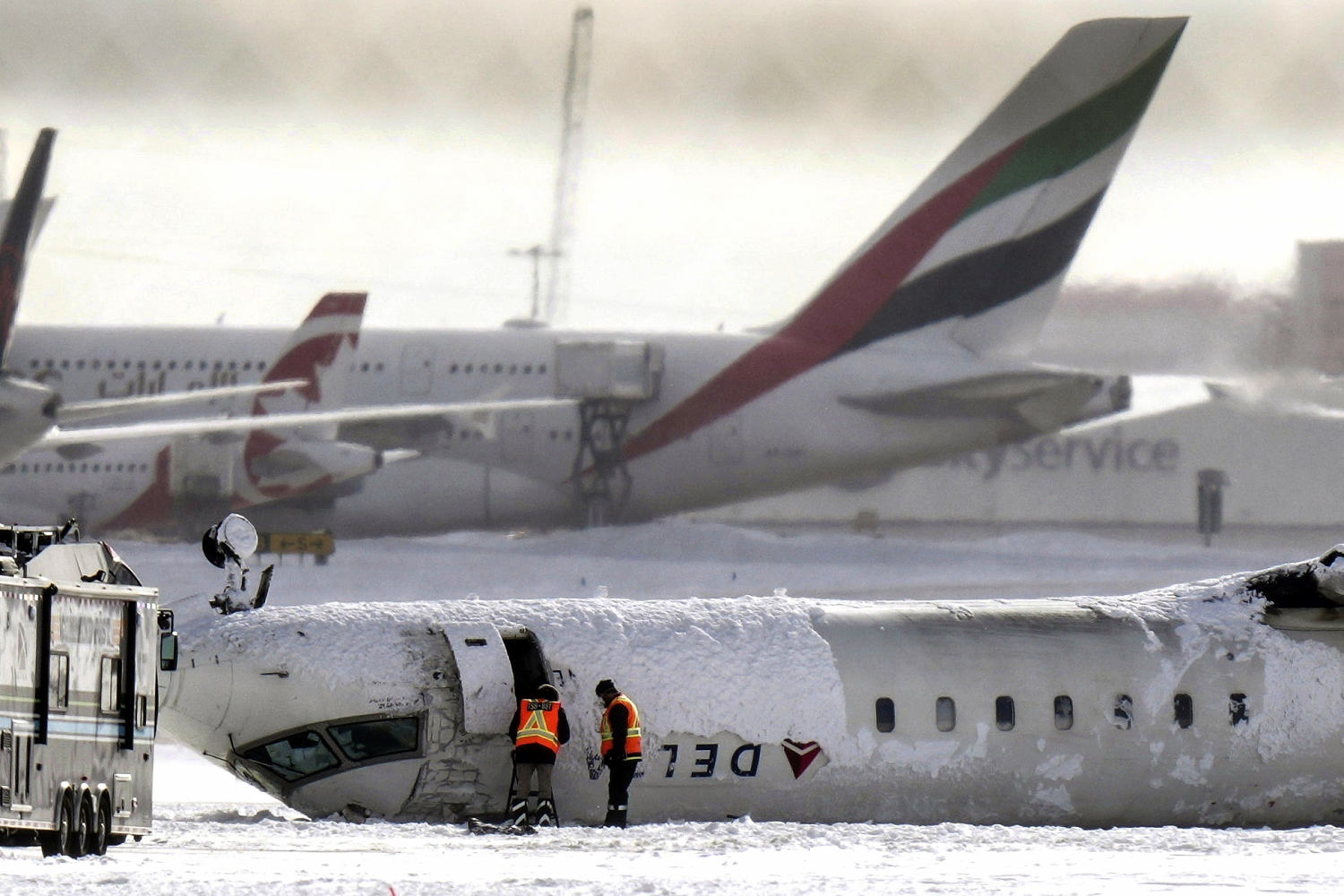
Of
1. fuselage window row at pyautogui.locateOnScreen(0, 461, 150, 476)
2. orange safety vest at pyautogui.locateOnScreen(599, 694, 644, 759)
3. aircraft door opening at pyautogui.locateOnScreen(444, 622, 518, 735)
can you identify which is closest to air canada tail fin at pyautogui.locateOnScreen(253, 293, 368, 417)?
fuselage window row at pyautogui.locateOnScreen(0, 461, 150, 476)

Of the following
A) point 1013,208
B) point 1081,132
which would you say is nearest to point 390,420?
point 1013,208

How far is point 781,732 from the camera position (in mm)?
17234

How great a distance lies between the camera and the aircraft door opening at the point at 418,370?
4662 cm

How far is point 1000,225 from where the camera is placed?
44469 millimetres

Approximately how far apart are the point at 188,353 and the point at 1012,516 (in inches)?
1299

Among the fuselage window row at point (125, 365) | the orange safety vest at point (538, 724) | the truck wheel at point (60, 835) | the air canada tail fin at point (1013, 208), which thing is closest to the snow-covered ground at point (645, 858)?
the truck wheel at point (60, 835)

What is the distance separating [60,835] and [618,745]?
4.39 meters

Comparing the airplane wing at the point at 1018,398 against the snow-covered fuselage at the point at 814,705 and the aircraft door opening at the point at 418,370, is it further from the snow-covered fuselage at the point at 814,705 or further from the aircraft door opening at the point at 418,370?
the snow-covered fuselage at the point at 814,705

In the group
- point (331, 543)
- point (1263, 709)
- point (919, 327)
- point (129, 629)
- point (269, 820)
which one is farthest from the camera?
point (919, 327)

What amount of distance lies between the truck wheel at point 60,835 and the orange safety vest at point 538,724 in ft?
11.7

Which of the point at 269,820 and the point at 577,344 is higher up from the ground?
the point at 577,344

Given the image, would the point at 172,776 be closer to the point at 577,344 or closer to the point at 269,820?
the point at 269,820

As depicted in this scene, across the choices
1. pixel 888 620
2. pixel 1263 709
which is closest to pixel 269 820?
pixel 888 620

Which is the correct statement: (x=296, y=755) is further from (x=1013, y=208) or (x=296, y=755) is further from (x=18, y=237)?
(x=1013, y=208)
